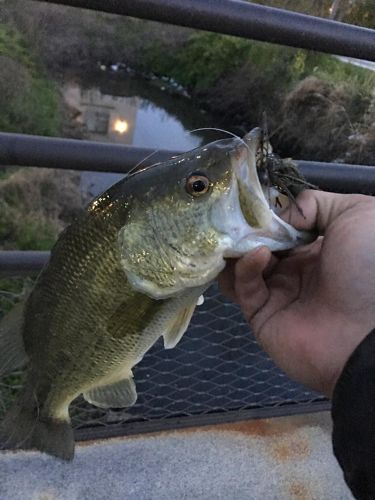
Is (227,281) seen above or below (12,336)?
A: above

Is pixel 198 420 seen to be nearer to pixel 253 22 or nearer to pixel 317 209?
pixel 317 209

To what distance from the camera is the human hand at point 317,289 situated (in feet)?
3.67

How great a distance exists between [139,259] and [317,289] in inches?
16.5

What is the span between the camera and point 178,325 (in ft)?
3.94

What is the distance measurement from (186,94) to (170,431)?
16733 millimetres

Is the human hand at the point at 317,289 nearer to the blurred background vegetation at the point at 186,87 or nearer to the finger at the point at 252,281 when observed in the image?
the finger at the point at 252,281

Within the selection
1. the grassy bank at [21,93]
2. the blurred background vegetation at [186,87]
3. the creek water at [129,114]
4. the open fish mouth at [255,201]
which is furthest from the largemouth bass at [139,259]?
the creek water at [129,114]

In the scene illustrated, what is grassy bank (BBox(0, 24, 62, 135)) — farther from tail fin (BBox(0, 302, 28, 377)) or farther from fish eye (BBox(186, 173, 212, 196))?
fish eye (BBox(186, 173, 212, 196))

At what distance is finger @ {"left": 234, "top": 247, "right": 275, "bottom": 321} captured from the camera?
1057 millimetres

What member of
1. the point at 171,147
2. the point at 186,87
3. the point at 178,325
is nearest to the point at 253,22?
the point at 178,325

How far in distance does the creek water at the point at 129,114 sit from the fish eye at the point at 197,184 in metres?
8.14

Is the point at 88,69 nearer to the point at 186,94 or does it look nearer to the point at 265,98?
the point at 186,94

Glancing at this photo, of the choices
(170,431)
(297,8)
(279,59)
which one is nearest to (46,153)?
(170,431)

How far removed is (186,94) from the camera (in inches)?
701
